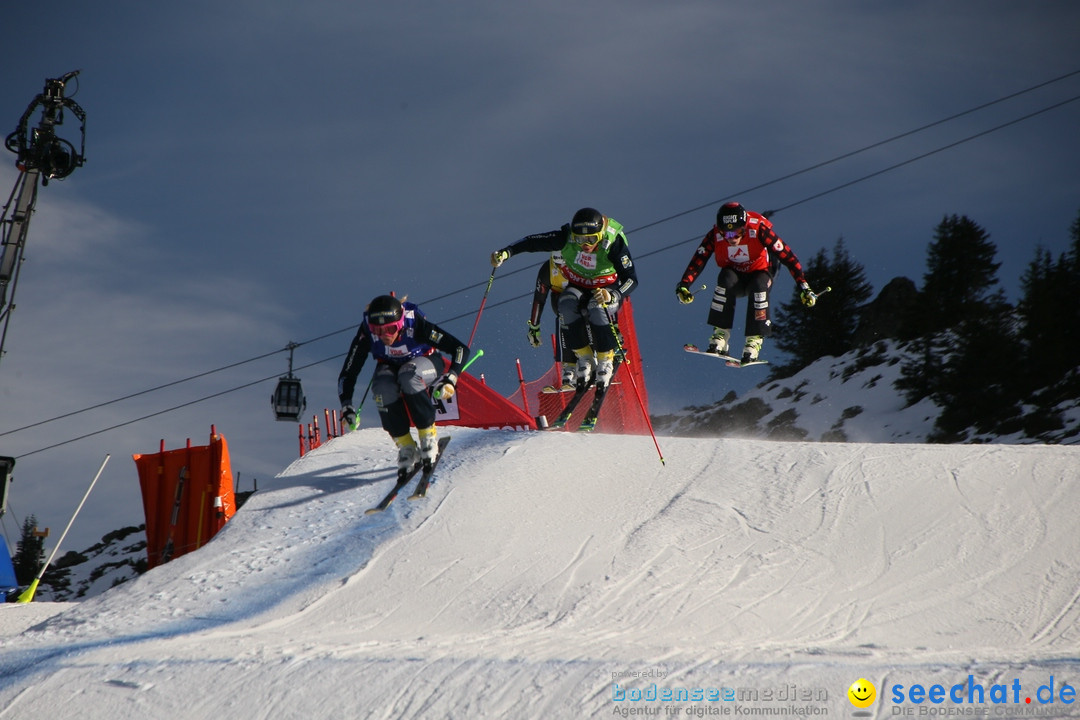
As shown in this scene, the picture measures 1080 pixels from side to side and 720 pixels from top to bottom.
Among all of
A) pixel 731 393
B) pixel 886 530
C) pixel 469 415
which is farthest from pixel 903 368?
pixel 886 530

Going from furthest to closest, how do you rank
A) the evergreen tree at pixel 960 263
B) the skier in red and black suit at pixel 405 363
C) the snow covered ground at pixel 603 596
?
1. the evergreen tree at pixel 960 263
2. the skier in red and black suit at pixel 405 363
3. the snow covered ground at pixel 603 596

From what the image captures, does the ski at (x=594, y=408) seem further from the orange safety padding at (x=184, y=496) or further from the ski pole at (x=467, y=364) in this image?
the orange safety padding at (x=184, y=496)

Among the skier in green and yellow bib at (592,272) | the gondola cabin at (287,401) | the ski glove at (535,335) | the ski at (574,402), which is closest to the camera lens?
the skier in green and yellow bib at (592,272)

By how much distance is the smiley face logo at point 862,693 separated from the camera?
535 centimetres

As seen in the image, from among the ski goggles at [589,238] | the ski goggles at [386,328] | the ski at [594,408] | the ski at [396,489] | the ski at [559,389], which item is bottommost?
the ski at [396,489]

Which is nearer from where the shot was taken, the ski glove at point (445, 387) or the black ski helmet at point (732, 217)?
the ski glove at point (445, 387)

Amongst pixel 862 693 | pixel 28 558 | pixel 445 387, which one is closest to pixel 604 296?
pixel 445 387

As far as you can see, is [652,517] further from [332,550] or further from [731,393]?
[731,393]

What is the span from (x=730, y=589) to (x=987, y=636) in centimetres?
202

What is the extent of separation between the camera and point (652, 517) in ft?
32.2

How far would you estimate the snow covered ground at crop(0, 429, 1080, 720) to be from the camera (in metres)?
5.74

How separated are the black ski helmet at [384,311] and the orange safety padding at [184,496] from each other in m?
4.33

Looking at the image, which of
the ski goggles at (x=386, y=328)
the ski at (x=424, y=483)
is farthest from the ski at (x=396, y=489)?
the ski goggles at (x=386, y=328)

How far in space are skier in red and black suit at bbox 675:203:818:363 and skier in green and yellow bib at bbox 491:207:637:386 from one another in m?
0.88
